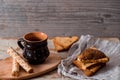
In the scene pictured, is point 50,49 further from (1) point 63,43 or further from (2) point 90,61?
(2) point 90,61

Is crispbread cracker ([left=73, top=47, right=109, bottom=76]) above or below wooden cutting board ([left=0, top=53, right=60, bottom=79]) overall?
above

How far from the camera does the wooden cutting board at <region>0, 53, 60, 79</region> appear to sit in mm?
841

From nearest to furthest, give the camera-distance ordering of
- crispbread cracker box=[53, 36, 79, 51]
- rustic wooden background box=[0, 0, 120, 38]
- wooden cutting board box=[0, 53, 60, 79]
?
wooden cutting board box=[0, 53, 60, 79], crispbread cracker box=[53, 36, 79, 51], rustic wooden background box=[0, 0, 120, 38]

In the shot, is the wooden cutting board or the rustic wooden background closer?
the wooden cutting board

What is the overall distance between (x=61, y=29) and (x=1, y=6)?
0.31m

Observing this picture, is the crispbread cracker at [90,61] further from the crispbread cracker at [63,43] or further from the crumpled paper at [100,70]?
the crispbread cracker at [63,43]

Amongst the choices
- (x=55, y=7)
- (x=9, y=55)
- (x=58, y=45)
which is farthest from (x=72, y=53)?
(x=55, y=7)

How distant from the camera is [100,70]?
2.89ft

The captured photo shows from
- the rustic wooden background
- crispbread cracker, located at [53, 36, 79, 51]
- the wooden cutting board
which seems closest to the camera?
the wooden cutting board

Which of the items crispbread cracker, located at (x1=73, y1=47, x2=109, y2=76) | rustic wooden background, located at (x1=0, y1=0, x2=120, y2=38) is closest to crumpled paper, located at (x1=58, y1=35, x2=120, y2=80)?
crispbread cracker, located at (x1=73, y1=47, x2=109, y2=76)

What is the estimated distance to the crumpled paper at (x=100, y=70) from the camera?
853 mm

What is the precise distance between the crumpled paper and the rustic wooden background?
0.38 m

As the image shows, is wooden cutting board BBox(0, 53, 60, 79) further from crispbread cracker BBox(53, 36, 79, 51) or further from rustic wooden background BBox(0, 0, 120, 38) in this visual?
rustic wooden background BBox(0, 0, 120, 38)

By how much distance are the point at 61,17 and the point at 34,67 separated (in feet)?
1.88
